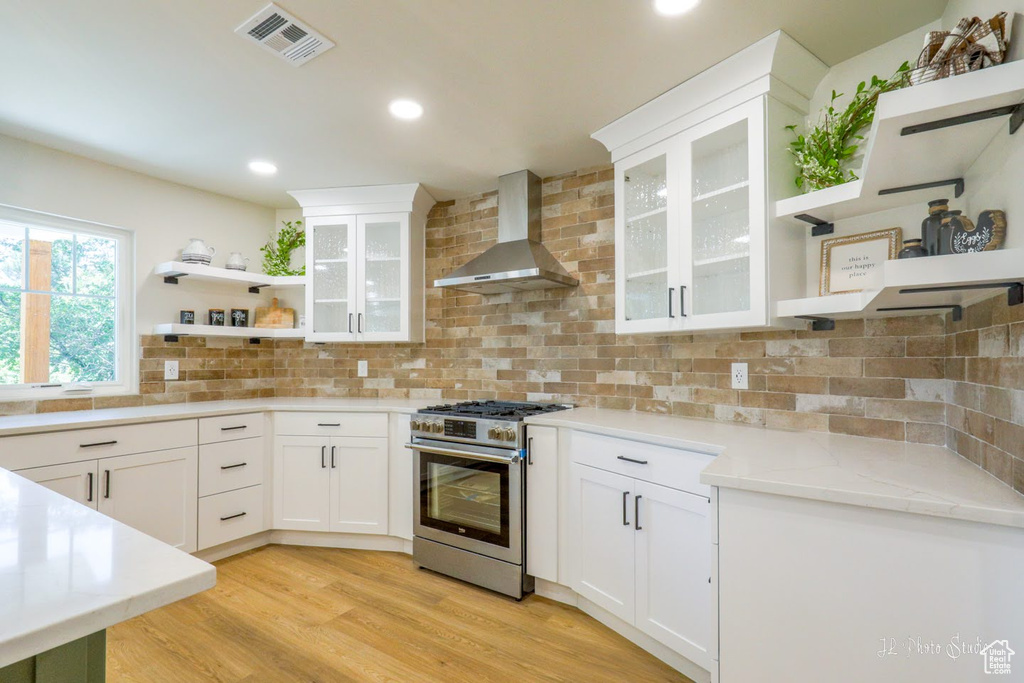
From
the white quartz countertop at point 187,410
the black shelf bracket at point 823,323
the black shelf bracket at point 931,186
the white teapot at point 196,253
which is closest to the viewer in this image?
the black shelf bracket at point 931,186

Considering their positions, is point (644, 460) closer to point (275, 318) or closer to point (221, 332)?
point (221, 332)

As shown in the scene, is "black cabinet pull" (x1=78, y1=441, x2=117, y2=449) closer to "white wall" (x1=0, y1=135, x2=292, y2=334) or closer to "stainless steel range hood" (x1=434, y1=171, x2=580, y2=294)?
"white wall" (x1=0, y1=135, x2=292, y2=334)

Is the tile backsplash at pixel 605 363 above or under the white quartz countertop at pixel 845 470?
above

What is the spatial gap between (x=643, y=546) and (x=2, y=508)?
6.57 ft

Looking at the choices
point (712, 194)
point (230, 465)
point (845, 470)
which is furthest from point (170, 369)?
point (845, 470)

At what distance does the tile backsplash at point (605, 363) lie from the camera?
1573 millimetres

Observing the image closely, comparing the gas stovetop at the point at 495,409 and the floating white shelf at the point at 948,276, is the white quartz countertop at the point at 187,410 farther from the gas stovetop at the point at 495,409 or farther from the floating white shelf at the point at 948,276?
the floating white shelf at the point at 948,276

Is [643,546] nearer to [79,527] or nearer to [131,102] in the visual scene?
[79,527]

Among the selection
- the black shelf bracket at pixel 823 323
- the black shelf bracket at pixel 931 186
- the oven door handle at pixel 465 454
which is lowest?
the oven door handle at pixel 465 454

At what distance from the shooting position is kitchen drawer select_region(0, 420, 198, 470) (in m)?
2.32

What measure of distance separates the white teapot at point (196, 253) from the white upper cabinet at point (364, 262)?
2.16 feet

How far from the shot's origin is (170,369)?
11.6ft

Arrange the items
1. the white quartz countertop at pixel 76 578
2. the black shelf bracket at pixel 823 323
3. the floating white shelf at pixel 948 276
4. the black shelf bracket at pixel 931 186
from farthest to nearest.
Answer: the black shelf bracket at pixel 823 323 < the black shelf bracket at pixel 931 186 < the floating white shelf at pixel 948 276 < the white quartz countertop at pixel 76 578

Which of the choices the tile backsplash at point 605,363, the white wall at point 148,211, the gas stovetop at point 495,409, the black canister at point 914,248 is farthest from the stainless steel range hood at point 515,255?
the white wall at point 148,211
